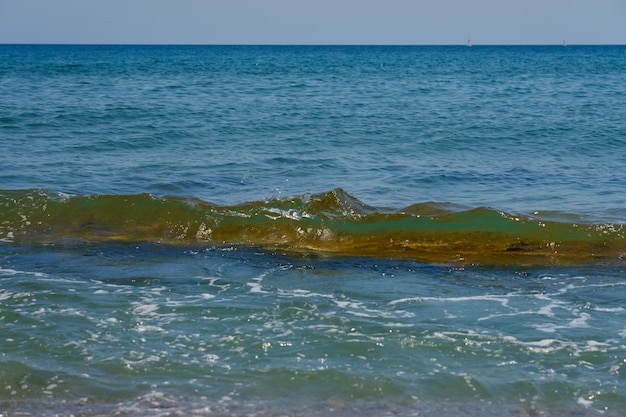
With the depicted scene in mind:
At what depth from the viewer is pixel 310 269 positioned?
29.8 feet

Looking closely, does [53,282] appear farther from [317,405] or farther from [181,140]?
[181,140]

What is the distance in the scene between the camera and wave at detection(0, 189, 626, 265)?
9883 millimetres

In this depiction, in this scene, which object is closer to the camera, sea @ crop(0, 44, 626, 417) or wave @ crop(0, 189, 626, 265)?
sea @ crop(0, 44, 626, 417)

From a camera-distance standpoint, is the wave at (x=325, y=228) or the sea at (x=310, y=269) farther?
the wave at (x=325, y=228)

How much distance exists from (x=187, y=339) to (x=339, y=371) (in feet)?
4.44

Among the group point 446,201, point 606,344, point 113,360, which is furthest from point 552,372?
point 446,201

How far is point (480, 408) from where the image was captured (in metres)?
5.61

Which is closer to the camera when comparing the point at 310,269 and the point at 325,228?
the point at 310,269

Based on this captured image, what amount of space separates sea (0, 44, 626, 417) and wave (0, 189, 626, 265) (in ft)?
0.12

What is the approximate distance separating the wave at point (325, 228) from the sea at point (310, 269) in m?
0.04

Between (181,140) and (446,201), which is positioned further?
(181,140)

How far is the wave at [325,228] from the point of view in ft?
32.4

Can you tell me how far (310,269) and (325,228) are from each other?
1605mm

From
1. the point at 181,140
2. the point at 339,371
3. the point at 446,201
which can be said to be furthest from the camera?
the point at 181,140
